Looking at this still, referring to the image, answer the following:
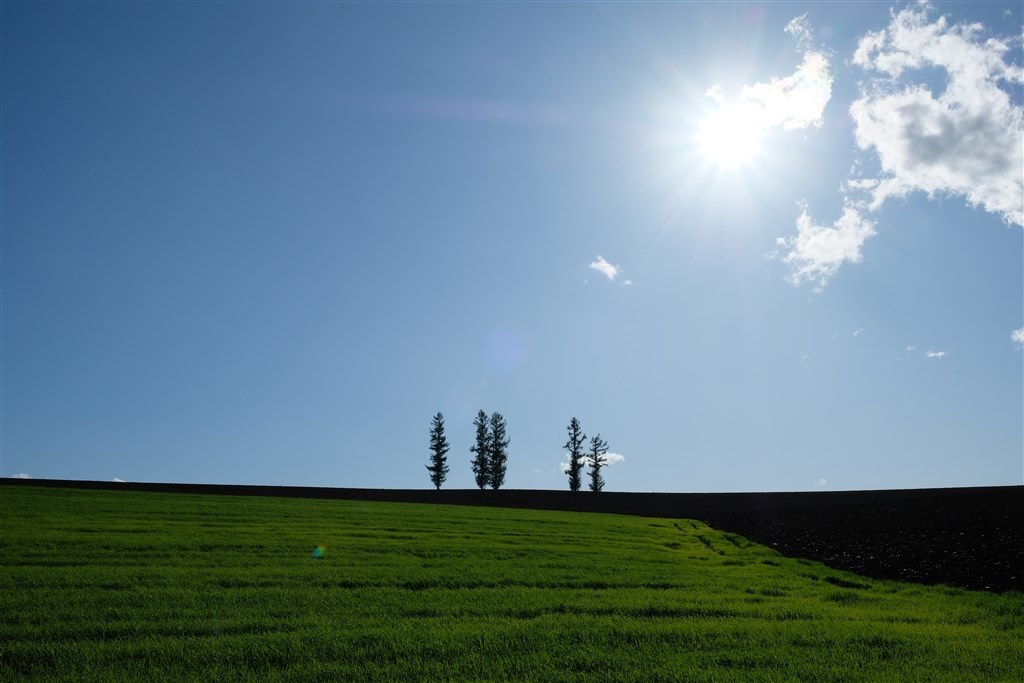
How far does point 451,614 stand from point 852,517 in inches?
1007

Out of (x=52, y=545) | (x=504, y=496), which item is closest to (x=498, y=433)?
(x=504, y=496)

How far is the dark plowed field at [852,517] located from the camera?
17328 mm

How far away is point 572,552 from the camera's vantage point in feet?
64.5

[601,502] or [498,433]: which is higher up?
[498,433]

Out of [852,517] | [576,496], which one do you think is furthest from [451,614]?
[576,496]

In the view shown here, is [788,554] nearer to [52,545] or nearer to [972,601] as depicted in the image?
[972,601]

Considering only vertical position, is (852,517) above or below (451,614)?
below

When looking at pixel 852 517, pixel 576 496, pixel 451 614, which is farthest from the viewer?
pixel 576 496

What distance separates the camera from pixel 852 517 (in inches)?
1184

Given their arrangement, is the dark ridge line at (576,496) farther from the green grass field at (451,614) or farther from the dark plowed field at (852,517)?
the green grass field at (451,614)

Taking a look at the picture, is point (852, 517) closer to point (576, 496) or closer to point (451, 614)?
point (576, 496)

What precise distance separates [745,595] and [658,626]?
4.25 meters

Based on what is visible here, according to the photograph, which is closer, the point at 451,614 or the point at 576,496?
the point at 451,614

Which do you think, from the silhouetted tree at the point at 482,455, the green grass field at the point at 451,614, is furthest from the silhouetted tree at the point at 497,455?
the green grass field at the point at 451,614
